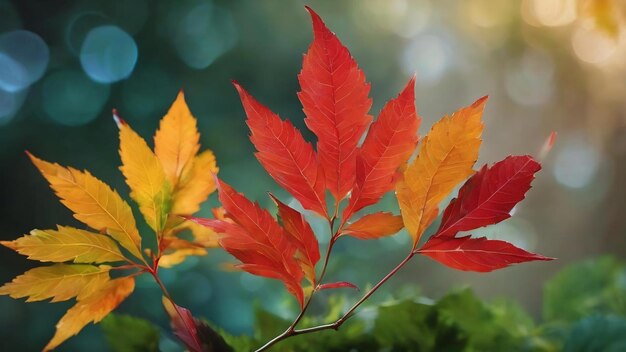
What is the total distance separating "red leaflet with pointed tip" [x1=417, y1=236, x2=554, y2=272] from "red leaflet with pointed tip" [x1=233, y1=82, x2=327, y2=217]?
0.04 meters

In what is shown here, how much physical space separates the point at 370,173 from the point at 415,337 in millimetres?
135

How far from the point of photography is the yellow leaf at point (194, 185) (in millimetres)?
239

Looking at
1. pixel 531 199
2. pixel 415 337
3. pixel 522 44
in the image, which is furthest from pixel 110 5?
pixel 415 337

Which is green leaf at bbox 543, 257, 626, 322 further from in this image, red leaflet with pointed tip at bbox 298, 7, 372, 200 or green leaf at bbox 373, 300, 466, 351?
red leaflet with pointed tip at bbox 298, 7, 372, 200

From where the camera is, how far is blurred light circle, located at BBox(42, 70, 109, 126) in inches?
47.0

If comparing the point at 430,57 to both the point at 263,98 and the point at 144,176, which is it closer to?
the point at 263,98

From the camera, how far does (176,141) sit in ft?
0.78

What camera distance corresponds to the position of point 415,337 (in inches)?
12.0

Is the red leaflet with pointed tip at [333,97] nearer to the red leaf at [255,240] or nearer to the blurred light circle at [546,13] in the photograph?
the red leaf at [255,240]

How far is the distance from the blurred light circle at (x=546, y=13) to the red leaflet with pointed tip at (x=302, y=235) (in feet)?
3.57

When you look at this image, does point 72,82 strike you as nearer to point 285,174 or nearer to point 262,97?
point 262,97

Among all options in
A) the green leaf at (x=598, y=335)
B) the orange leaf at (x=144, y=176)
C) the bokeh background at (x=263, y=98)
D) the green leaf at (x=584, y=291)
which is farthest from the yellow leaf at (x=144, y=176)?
the bokeh background at (x=263, y=98)

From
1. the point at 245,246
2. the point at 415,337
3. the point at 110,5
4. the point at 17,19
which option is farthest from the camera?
the point at 110,5

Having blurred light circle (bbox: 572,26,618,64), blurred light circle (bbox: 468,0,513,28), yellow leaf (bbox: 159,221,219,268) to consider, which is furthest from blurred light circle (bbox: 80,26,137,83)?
yellow leaf (bbox: 159,221,219,268)
